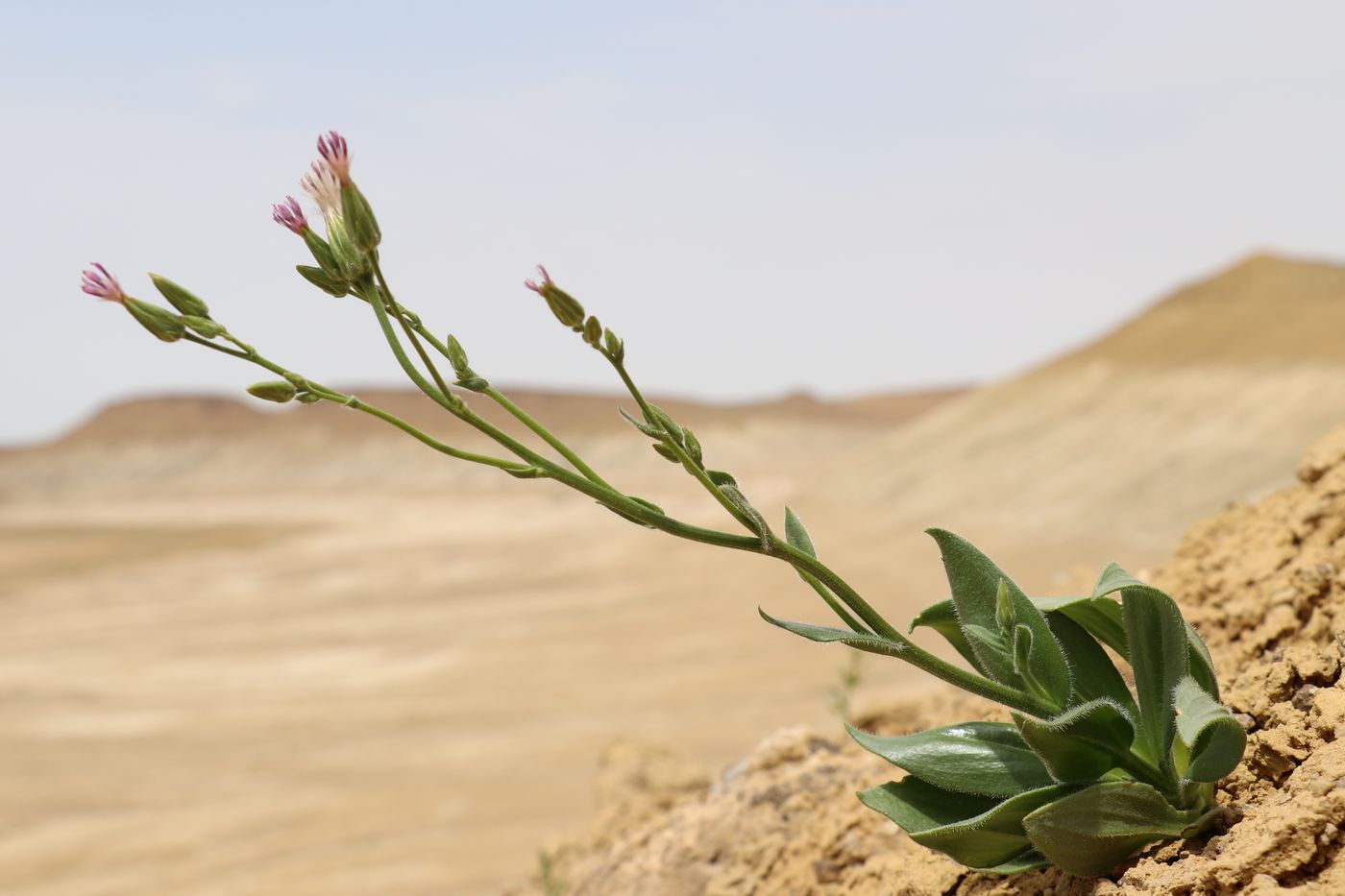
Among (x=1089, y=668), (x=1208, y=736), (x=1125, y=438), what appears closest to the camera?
(x=1208, y=736)

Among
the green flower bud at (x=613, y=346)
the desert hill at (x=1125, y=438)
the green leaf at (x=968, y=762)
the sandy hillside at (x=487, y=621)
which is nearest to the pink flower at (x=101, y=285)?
the green flower bud at (x=613, y=346)

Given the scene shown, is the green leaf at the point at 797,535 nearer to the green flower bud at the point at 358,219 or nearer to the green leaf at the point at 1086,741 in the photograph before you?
the green leaf at the point at 1086,741

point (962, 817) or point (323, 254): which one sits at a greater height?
point (323, 254)

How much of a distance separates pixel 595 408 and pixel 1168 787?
86676 millimetres

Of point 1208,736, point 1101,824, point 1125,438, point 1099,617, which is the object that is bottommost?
point 1101,824

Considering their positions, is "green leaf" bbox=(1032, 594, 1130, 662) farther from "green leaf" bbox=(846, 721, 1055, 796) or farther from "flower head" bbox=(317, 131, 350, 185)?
"flower head" bbox=(317, 131, 350, 185)

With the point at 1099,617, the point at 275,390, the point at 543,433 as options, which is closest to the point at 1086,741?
the point at 1099,617

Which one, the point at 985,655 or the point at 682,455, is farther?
the point at 985,655

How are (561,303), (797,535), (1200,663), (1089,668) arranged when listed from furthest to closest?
1. (1089,668)
2. (1200,663)
3. (797,535)
4. (561,303)

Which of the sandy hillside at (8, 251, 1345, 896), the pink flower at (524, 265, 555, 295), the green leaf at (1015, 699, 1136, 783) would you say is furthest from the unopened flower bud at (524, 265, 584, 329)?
the sandy hillside at (8, 251, 1345, 896)

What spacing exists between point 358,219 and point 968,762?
1504 millimetres

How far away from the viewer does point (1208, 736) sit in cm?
222

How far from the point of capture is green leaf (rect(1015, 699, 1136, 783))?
2.15m

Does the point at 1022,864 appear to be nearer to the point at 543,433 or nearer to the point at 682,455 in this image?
the point at 682,455
